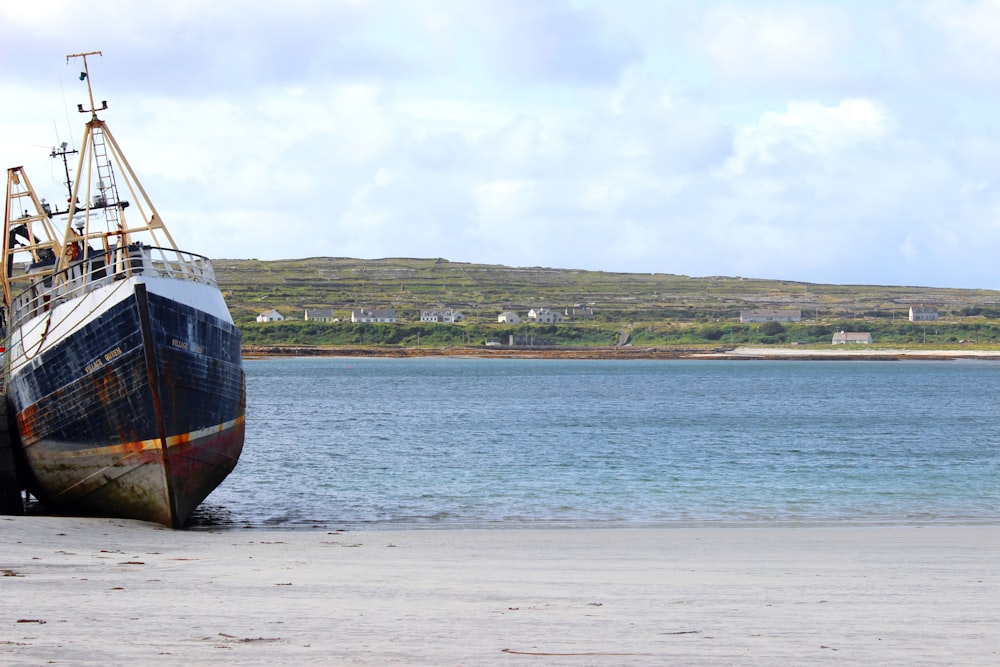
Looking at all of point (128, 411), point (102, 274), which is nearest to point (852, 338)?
point (102, 274)

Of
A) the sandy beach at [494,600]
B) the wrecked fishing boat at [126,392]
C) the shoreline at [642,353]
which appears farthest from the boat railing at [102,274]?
the shoreline at [642,353]

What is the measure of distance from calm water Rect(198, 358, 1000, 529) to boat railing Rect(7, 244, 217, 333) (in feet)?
19.5

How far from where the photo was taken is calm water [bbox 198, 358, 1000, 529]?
83.7 feet

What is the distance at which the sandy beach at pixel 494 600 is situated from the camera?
9.57 meters

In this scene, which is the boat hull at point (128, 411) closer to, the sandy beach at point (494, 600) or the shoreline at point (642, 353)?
the sandy beach at point (494, 600)

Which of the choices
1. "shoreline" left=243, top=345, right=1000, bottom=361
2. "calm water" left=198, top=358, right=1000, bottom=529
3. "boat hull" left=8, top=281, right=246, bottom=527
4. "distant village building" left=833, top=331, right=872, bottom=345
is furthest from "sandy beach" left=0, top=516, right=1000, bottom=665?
"distant village building" left=833, top=331, right=872, bottom=345

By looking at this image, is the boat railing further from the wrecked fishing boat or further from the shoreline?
the shoreline

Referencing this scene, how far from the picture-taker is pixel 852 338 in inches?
7653

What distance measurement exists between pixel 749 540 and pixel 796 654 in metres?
10.2

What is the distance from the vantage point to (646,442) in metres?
44.3

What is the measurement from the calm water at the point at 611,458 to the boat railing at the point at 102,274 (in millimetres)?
5954

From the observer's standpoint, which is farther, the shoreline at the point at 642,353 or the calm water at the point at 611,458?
the shoreline at the point at 642,353

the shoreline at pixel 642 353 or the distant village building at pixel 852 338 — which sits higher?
the distant village building at pixel 852 338

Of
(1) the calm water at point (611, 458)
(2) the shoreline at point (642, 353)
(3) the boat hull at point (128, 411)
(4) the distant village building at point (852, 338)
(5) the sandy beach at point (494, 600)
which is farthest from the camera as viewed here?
(4) the distant village building at point (852, 338)
